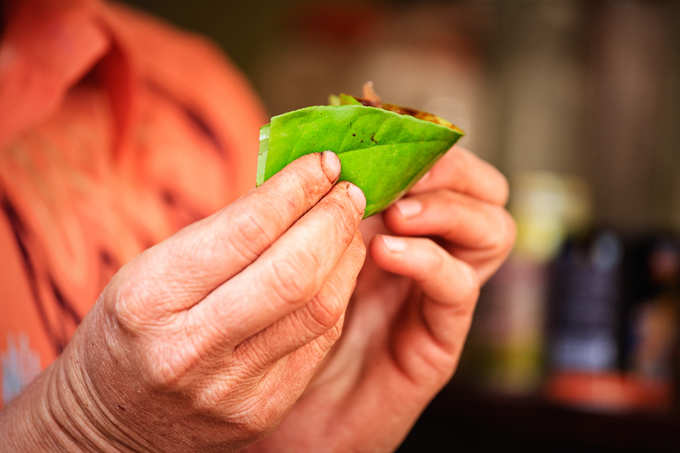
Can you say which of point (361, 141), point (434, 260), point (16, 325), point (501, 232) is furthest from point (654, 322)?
point (16, 325)

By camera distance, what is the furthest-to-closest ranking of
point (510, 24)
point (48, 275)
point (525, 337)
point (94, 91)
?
point (510, 24) < point (525, 337) < point (94, 91) < point (48, 275)

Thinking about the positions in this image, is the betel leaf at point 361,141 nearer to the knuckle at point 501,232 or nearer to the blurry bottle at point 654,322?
the knuckle at point 501,232

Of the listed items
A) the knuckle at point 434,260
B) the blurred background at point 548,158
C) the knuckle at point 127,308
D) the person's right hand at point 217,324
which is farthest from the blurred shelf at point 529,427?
the knuckle at point 127,308

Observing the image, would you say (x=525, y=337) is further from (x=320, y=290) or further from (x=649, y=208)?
(x=320, y=290)

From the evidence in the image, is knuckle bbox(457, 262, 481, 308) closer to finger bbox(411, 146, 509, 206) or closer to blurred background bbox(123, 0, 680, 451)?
finger bbox(411, 146, 509, 206)

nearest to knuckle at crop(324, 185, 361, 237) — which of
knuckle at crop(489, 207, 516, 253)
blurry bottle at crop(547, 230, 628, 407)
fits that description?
knuckle at crop(489, 207, 516, 253)

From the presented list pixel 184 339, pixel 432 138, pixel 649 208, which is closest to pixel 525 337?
pixel 649 208

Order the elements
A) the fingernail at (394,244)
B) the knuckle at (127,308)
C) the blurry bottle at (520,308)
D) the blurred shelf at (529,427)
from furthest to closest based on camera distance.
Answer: the blurry bottle at (520,308)
the blurred shelf at (529,427)
the fingernail at (394,244)
the knuckle at (127,308)
